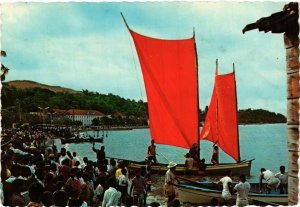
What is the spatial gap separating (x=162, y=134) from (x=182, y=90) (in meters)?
2.30

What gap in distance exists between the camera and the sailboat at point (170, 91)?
1956 cm

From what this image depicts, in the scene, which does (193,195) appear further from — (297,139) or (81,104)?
→ (81,104)

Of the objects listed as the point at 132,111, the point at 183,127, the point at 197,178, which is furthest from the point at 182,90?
the point at 132,111

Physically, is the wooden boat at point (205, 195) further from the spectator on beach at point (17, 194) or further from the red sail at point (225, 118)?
the red sail at point (225, 118)

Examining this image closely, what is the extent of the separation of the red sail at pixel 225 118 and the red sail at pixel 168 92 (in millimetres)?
4655

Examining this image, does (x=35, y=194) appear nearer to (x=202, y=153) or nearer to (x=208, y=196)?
(x=208, y=196)

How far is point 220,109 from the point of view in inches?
967

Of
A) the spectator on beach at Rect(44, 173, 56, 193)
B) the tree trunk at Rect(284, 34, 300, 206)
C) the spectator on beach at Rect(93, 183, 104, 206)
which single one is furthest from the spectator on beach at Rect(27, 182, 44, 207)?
the tree trunk at Rect(284, 34, 300, 206)

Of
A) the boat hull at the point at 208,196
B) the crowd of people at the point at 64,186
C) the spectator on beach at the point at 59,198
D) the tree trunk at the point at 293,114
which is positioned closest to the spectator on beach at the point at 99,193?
the crowd of people at the point at 64,186

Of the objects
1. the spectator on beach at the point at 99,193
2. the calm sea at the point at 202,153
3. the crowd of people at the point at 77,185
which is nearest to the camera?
the crowd of people at the point at 77,185

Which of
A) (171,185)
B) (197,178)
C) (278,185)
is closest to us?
(171,185)

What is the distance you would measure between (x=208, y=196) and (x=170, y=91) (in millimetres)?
7357

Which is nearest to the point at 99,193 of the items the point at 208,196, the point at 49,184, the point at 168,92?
the point at 49,184

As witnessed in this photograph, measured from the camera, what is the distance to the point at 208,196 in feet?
43.4
